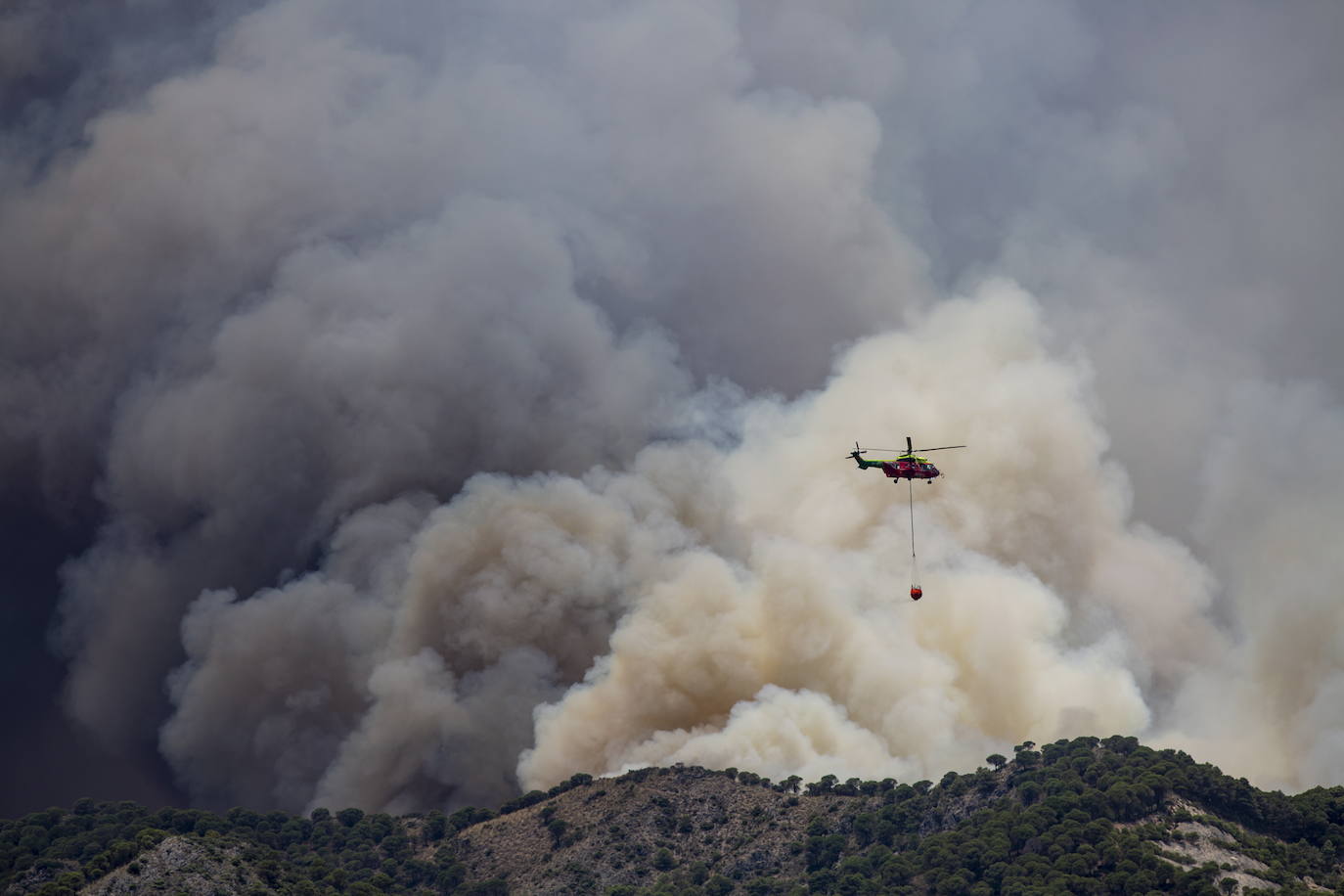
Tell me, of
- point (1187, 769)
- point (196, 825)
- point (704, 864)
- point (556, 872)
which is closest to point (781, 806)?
point (704, 864)

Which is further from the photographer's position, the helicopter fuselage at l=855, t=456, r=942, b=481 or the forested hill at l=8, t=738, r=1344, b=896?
the helicopter fuselage at l=855, t=456, r=942, b=481

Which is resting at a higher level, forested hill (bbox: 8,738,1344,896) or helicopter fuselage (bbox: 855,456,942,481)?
helicopter fuselage (bbox: 855,456,942,481)

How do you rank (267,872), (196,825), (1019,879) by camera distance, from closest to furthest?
(1019,879), (267,872), (196,825)

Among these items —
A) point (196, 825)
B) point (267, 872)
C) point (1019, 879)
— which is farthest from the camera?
point (196, 825)

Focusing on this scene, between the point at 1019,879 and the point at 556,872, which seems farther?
the point at 556,872

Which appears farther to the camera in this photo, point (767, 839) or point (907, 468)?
point (767, 839)

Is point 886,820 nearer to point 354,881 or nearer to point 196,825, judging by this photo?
point 354,881

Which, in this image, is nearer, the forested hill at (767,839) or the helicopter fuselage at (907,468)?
the forested hill at (767,839)

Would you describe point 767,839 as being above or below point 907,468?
below
